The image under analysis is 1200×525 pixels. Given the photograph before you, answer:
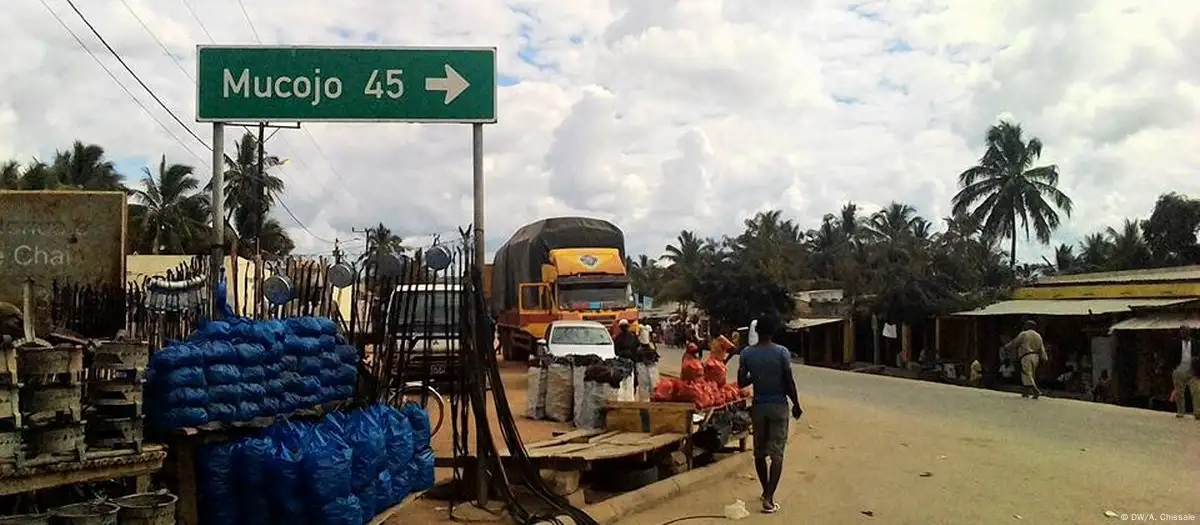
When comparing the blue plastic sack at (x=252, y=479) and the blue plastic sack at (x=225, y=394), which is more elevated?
the blue plastic sack at (x=225, y=394)

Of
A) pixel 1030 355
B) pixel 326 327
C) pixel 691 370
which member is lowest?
pixel 1030 355

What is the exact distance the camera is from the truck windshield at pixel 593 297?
24516mm

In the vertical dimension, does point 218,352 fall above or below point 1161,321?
above

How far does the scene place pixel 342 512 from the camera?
19.2ft

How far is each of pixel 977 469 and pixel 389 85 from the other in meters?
7.56

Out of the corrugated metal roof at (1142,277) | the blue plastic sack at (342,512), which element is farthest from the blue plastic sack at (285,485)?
the corrugated metal roof at (1142,277)

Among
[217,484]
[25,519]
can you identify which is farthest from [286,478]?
[25,519]

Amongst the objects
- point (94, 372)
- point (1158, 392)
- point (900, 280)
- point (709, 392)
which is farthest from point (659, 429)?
point (900, 280)

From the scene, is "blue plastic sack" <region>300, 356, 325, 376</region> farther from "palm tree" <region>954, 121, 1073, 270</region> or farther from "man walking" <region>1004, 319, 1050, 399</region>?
"palm tree" <region>954, 121, 1073, 270</region>

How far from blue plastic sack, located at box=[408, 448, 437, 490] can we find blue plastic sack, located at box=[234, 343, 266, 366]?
154 centimetres

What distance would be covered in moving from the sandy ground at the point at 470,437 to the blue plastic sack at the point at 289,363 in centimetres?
171

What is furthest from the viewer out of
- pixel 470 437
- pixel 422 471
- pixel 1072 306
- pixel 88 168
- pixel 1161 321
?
pixel 88 168

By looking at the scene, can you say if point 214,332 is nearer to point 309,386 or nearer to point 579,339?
point 309,386

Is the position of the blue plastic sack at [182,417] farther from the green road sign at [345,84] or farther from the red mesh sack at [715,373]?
the red mesh sack at [715,373]
